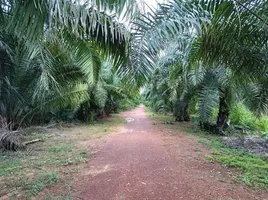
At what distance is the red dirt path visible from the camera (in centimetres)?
307

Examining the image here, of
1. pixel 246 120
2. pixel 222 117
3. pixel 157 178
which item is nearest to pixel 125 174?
pixel 157 178

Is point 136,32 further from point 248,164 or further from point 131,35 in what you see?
point 248,164

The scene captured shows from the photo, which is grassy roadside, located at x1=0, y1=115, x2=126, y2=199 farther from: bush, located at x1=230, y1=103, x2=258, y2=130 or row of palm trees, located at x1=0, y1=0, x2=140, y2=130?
bush, located at x1=230, y1=103, x2=258, y2=130

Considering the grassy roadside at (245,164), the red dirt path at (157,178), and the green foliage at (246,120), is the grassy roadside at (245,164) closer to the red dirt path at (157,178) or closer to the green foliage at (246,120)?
the red dirt path at (157,178)

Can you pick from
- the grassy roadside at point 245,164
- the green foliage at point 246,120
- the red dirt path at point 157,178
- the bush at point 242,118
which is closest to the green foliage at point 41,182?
the red dirt path at point 157,178

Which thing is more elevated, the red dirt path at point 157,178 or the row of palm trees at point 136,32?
the row of palm trees at point 136,32

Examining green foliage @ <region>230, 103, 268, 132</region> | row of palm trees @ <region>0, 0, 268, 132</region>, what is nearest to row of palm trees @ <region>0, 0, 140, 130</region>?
row of palm trees @ <region>0, 0, 268, 132</region>

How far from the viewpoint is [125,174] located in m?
3.88

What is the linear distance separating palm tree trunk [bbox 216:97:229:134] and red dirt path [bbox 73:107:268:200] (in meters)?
3.68

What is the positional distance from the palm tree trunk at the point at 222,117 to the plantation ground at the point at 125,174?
304 cm

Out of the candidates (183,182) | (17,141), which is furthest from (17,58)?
(183,182)

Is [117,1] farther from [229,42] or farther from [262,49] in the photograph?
[262,49]

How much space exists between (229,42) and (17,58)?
4.80m

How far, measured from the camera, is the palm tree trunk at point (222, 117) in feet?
27.9
